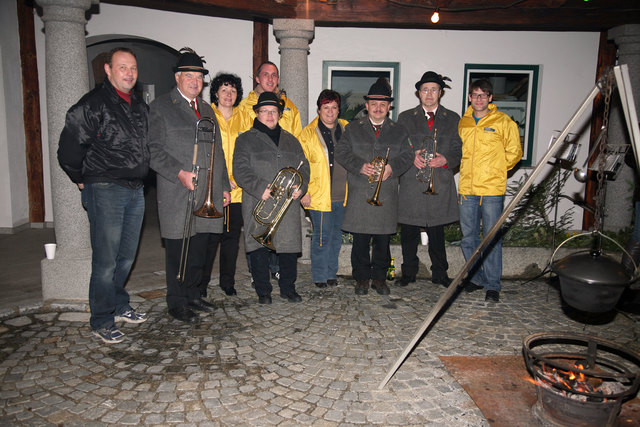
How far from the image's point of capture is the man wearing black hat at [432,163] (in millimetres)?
5781

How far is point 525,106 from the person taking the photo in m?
8.60

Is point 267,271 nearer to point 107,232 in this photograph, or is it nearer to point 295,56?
point 107,232

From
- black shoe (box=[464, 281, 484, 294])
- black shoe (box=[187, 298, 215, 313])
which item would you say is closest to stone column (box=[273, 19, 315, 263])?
black shoe (box=[187, 298, 215, 313])

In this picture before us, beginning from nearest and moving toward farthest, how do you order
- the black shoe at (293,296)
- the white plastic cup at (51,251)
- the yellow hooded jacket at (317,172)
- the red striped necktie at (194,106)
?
the red striped necktie at (194,106), the white plastic cup at (51,251), the black shoe at (293,296), the yellow hooded jacket at (317,172)

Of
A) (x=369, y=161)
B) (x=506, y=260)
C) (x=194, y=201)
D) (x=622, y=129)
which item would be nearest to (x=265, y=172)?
(x=194, y=201)

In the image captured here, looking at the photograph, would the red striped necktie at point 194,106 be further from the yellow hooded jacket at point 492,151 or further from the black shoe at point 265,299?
the yellow hooded jacket at point 492,151

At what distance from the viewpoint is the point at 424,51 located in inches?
328

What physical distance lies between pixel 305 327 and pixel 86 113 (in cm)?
288

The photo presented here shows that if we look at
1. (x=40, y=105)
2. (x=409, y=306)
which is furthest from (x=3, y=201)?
(x=409, y=306)

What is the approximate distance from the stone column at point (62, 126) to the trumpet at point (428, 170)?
397 centimetres

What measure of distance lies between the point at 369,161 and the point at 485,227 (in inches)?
67.1

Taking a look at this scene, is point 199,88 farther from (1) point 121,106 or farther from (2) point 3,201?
(2) point 3,201

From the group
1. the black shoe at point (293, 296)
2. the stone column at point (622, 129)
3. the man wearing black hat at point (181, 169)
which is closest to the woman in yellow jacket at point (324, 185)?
the black shoe at point (293, 296)

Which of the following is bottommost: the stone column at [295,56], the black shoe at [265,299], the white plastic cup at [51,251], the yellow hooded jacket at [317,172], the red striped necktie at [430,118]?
the black shoe at [265,299]
